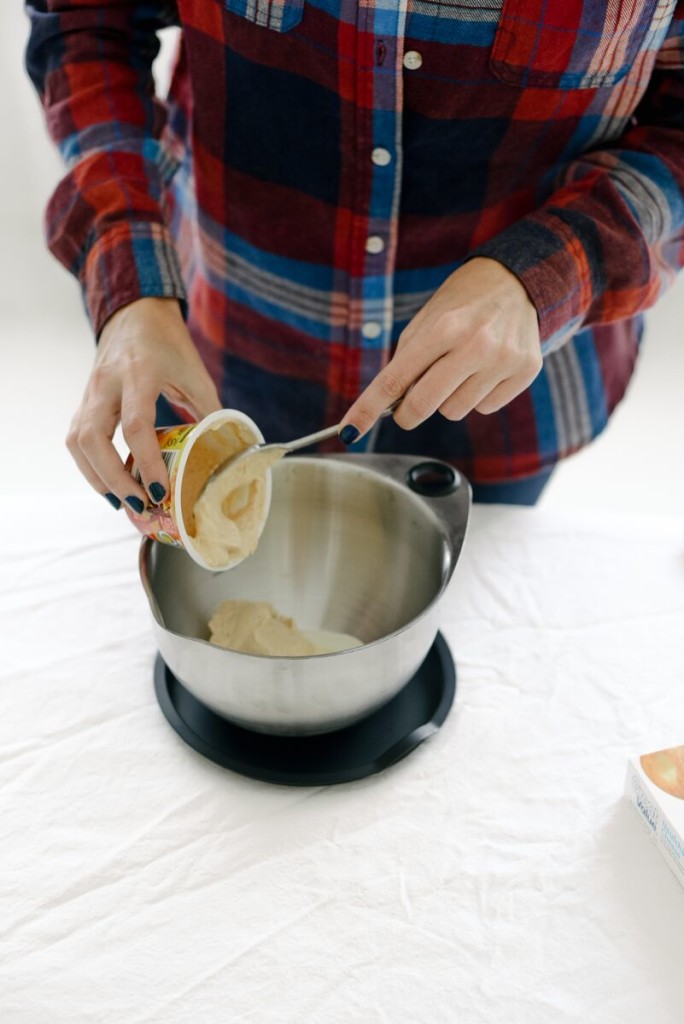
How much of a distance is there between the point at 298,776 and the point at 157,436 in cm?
28

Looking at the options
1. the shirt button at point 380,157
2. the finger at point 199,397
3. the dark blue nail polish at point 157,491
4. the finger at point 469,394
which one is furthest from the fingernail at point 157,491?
the shirt button at point 380,157

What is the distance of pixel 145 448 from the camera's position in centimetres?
72

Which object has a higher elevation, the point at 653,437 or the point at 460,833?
the point at 460,833

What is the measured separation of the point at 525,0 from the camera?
2.46ft

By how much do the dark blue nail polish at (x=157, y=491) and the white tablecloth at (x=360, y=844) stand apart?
186mm

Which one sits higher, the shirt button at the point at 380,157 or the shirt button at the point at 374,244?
the shirt button at the point at 380,157

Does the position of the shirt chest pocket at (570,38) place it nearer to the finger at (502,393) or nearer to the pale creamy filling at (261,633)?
the finger at (502,393)

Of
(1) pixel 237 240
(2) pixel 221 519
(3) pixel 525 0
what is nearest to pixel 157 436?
(2) pixel 221 519

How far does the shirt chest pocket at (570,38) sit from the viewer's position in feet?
2.50

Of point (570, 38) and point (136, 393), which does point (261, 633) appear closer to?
point (136, 393)

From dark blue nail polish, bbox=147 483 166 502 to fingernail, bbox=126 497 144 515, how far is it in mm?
20

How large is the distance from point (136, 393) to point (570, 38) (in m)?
0.45

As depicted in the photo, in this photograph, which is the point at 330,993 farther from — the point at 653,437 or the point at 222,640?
the point at 653,437

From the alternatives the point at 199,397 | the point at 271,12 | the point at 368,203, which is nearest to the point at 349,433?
the point at 199,397
